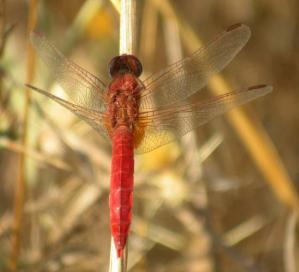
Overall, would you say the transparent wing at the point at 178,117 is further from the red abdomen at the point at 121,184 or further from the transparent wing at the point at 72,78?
the transparent wing at the point at 72,78

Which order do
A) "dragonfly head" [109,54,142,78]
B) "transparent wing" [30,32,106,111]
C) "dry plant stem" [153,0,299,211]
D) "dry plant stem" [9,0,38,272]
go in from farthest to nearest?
"dry plant stem" [153,0,299,211]
"dry plant stem" [9,0,38,272]
"transparent wing" [30,32,106,111]
"dragonfly head" [109,54,142,78]

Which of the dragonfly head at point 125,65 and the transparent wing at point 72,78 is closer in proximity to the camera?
the dragonfly head at point 125,65

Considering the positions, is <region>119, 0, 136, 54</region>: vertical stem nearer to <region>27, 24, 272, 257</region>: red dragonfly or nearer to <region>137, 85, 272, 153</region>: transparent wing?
<region>27, 24, 272, 257</region>: red dragonfly

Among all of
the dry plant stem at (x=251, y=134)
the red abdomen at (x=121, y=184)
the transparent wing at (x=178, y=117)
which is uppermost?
the dry plant stem at (x=251, y=134)

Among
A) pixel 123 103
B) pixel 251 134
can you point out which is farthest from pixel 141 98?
pixel 251 134

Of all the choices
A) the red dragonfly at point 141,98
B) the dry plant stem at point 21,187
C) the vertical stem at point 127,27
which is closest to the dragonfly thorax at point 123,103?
the red dragonfly at point 141,98

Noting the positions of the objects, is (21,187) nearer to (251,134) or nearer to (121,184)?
(121,184)

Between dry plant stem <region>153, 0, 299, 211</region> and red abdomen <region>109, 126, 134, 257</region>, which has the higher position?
dry plant stem <region>153, 0, 299, 211</region>

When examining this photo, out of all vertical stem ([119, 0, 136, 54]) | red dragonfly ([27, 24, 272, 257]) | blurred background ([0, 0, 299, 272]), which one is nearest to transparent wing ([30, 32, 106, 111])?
red dragonfly ([27, 24, 272, 257])
